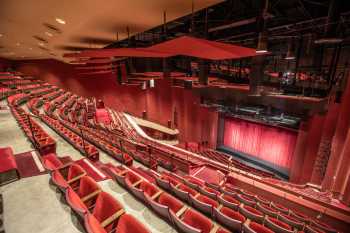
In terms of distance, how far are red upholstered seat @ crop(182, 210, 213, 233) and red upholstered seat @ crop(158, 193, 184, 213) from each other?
0.20 metres

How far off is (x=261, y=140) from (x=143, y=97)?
863cm

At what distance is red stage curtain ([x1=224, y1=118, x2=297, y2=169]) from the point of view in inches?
352

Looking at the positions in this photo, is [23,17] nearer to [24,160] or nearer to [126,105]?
[24,160]

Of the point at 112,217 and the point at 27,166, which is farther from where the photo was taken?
the point at 27,166

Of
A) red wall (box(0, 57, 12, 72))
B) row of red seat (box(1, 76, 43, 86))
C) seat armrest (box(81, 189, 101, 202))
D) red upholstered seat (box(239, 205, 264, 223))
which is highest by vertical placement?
red wall (box(0, 57, 12, 72))

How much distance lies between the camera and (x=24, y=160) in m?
3.60

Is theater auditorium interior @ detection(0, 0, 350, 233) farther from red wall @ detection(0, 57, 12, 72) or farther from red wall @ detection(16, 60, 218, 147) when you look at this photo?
red wall @ detection(0, 57, 12, 72)

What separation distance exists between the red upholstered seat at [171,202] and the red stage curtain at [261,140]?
27.5ft

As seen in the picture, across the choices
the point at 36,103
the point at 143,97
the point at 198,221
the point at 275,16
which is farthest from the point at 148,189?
the point at 143,97

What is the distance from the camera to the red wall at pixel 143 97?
10844 millimetres

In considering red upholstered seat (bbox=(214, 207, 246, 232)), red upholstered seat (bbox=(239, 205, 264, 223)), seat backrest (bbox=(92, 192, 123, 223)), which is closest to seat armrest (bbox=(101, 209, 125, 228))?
seat backrest (bbox=(92, 192, 123, 223))

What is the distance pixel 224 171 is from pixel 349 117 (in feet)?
11.6

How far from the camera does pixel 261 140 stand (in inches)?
398

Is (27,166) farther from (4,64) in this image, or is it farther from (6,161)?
(4,64)
